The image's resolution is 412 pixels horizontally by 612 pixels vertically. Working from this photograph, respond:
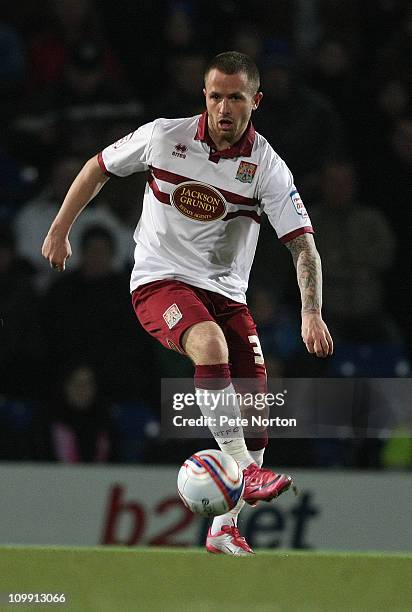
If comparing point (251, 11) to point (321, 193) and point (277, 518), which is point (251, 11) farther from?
point (277, 518)

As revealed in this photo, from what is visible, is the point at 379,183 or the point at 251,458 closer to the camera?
the point at 251,458

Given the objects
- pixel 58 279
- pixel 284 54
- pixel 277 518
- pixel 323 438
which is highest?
pixel 284 54

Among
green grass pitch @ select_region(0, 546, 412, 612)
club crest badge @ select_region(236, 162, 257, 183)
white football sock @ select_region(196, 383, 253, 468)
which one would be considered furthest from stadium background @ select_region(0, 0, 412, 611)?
green grass pitch @ select_region(0, 546, 412, 612)

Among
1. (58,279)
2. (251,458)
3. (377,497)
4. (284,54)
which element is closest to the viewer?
(251,458)

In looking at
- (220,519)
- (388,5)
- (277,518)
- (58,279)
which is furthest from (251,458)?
(388,5)

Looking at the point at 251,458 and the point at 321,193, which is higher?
the point at 321,193

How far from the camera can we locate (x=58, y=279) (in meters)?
8.85

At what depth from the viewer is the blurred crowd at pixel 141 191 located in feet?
28.1

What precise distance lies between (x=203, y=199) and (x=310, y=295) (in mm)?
645

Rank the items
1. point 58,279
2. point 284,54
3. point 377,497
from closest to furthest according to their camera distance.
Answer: point 377,497
point 58,279
point 284,54

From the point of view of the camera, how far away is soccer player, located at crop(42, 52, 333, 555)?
5.48m

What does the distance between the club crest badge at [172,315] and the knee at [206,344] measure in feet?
0.28

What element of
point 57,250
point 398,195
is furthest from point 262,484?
point 398,195

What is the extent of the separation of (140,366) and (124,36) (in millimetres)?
2892
